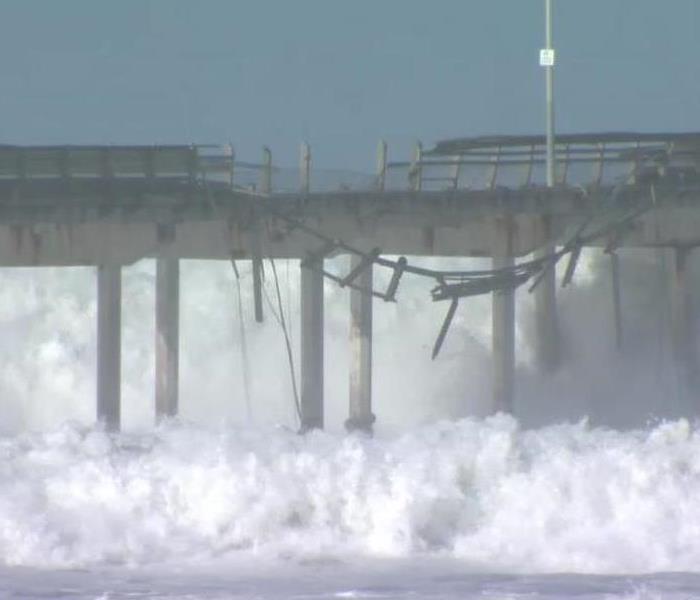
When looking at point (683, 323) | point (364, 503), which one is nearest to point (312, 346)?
point (683, 323)

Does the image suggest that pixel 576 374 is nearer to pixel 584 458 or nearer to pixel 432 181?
pixel 432 181

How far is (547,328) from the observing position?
125 ft

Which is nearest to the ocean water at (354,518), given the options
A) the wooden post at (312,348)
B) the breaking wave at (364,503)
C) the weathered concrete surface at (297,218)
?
the breaking wave at (364,503)

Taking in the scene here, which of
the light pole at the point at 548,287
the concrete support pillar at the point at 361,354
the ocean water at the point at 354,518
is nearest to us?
the ocean water at the point at 354,518

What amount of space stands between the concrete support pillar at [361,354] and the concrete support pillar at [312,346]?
22.3 inches

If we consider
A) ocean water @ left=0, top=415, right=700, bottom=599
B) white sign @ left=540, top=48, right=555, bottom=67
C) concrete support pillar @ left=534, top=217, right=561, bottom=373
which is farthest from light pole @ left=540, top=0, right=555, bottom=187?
ocean water @ left=0, top=415, right=700, bottom=599

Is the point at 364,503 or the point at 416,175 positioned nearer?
the point at 364,503

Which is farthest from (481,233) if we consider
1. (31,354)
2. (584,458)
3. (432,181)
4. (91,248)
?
(31,354)

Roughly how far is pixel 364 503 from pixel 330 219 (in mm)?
9127

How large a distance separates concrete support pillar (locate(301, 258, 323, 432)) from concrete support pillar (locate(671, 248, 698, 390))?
5.63 metres

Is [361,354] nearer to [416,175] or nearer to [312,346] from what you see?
[312,346]

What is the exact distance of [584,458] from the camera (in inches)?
958

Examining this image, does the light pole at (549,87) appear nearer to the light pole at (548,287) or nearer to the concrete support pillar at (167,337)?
the light pole at (548,287)

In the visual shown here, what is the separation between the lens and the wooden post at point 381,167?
1260 inches
